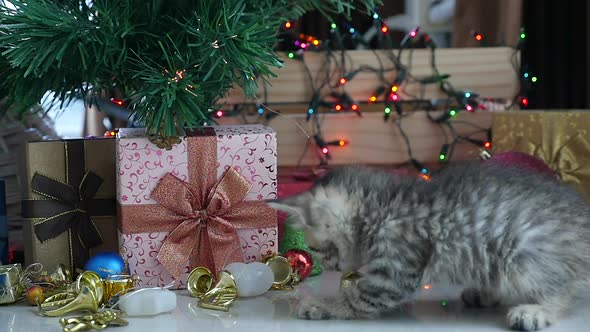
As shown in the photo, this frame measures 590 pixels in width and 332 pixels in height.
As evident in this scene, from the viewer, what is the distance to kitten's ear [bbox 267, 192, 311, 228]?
88 centimetres

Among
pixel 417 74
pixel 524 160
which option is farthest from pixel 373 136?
pixel 524 160

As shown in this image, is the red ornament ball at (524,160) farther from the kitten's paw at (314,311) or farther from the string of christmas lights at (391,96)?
the kitten's paw at (314,311)

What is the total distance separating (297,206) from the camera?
882 mm

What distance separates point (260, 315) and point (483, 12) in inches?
43.4

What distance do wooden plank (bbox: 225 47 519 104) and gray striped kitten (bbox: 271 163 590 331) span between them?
0.48m

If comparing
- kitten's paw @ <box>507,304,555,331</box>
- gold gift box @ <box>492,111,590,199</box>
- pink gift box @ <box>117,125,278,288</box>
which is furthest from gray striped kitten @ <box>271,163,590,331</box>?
gold gift box @ <box>492,111,590,199</box>

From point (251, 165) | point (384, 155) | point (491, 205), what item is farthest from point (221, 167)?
point (384, 155)

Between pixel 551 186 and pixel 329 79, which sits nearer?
pixel 551 186

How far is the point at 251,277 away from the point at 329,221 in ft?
0.49

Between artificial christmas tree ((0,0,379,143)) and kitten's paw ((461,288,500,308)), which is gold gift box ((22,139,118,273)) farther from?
kitten's paw ((461,288,500,308))

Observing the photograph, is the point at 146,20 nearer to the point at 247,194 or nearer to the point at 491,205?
the point at 247,194

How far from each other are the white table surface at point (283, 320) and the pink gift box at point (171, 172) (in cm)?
6

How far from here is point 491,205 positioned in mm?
848

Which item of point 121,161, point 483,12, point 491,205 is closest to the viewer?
point 491,205
